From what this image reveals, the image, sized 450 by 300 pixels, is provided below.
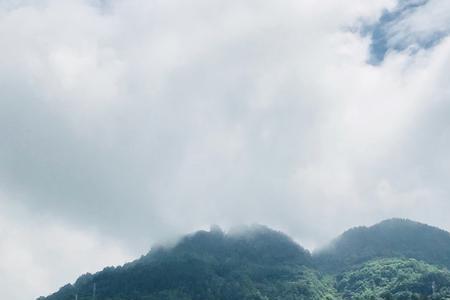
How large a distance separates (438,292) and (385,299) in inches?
800

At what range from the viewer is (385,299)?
189 meters

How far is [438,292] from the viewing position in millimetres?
195750

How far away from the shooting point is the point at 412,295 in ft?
624

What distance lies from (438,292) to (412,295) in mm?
11789

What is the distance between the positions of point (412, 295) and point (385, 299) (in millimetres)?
8993
